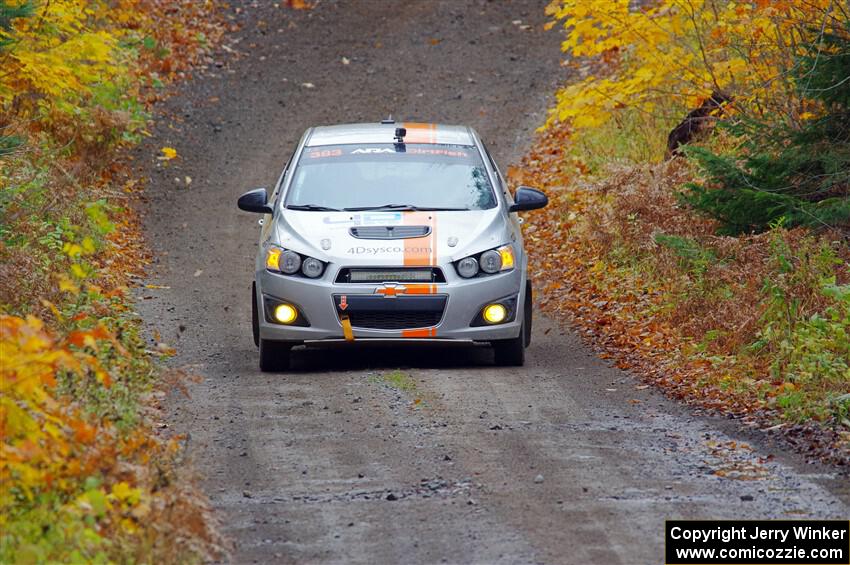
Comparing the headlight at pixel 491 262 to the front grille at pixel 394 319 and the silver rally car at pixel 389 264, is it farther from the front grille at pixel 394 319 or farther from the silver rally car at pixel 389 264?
the front grille at pixel 394 319

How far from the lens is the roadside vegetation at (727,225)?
32.1ft

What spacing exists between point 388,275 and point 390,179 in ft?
4.47

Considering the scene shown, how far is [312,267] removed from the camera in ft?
33.9

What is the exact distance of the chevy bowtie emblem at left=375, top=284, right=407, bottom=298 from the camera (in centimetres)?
1023

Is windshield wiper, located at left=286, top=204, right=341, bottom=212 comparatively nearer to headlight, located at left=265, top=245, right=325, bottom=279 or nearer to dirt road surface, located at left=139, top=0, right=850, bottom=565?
headlight, located at left=265, top=245, right=325, bottom=279

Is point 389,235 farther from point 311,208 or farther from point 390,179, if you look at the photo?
point 390,179

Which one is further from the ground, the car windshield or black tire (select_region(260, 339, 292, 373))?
the car windshield

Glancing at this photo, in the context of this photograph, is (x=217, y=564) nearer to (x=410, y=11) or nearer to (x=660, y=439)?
(x=660, y=439)

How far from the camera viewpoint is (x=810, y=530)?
621 centimetres

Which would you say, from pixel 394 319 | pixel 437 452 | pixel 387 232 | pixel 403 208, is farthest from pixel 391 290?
pixel 437 452

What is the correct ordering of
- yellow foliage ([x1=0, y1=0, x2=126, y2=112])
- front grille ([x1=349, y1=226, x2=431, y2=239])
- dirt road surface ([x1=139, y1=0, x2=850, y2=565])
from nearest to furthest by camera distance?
dirt road surface ([x1=139, y1=0, x2=850, y2=565]) → front grille ([x1=349, y1=226, x2=431, y2=239]) → yellow foliage ([x1=0, y1=0, x2=126, y2=112])

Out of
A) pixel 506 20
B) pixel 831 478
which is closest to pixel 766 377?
pixel 831 478

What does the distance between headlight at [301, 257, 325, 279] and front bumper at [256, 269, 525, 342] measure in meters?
0.05

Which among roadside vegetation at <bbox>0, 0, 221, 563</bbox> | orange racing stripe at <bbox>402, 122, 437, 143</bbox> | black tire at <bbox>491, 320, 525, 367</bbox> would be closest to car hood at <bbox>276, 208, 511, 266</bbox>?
black tire at <bbox>491, 320, 525, 367</bbox>
